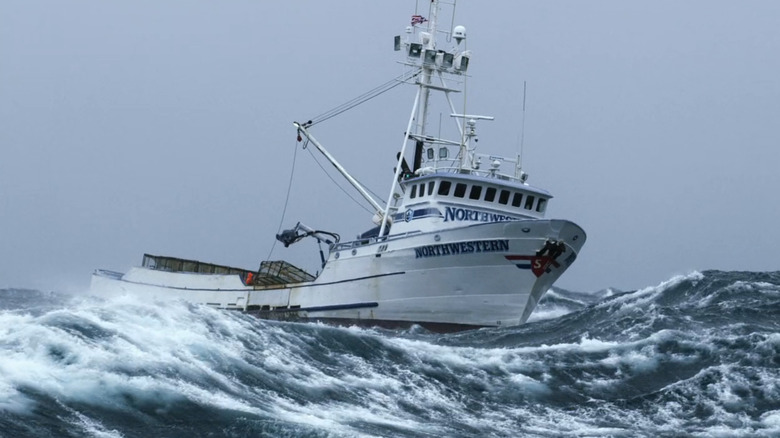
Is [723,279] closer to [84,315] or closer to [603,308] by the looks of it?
[603,308]

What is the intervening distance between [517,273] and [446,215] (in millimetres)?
3514

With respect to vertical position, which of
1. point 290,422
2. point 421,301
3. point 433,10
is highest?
point 433,10

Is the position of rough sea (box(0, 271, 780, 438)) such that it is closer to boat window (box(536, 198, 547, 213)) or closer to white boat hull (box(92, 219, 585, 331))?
white boat hull (box(92, 219, 585, 331))

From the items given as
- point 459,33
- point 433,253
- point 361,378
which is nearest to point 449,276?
point 433,253

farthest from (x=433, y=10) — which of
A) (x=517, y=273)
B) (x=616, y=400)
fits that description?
(x=616, y=400)

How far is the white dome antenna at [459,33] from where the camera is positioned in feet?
148

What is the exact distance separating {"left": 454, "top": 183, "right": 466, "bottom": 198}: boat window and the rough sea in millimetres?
7922

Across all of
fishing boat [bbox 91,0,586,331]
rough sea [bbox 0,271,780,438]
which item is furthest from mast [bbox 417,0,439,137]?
rough sea [bbox 0,271,780,438]

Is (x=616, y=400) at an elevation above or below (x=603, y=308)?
below

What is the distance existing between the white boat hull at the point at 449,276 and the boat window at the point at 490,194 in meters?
2.65

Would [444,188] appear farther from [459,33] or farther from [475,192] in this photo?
[459,33]

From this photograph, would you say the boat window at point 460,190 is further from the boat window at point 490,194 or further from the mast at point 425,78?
the mast at point 425,78

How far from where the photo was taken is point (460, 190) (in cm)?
4009

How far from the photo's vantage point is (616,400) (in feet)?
82.2
